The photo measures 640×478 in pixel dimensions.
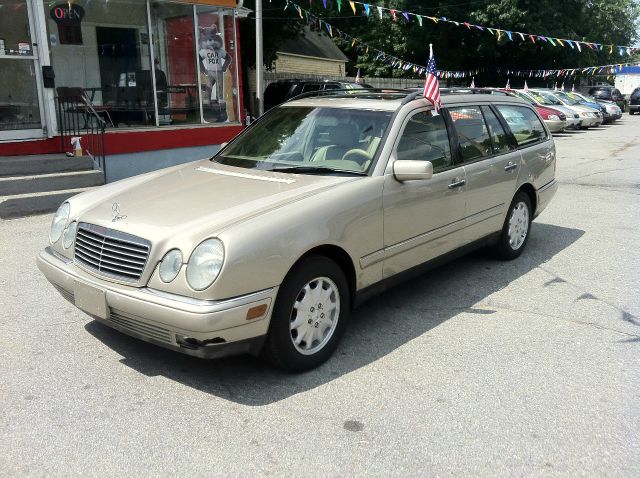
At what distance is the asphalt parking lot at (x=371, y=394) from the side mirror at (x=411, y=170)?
113cm

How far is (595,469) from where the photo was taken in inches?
110

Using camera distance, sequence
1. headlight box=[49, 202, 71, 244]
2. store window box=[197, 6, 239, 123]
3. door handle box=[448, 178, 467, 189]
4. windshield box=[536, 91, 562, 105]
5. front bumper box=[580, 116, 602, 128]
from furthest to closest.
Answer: windshield box=[536, 91, 562, 105] < front bumper box=[580, 116, 602, 128] < store window box=[197, 6, 239, 123] < door handle box=[448, 178, 467, 189] < headlight box=[49, 202, 71, 244]

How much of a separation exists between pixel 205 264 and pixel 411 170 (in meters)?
1.62

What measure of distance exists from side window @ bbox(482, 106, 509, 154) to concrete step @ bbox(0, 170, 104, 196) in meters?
5.93

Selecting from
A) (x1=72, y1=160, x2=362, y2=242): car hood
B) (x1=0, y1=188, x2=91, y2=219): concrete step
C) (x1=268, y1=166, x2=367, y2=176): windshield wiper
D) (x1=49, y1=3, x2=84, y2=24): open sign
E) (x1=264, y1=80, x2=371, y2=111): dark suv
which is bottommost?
(x1=0, y1=188, x2=91, y2=219): concrete step

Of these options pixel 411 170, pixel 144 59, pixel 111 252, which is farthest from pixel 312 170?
pixel 144 59

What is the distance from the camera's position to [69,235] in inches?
151

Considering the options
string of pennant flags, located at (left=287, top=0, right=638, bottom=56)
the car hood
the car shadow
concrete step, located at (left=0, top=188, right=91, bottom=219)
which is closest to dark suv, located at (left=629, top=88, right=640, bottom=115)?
string of pennant flags, located at (left=287, top=0, right=638, bottom=56)

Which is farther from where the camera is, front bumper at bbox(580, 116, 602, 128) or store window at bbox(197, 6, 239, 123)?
front bumper at bbox(580, 116, 602, 128)

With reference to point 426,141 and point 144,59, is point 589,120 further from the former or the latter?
point 426,141

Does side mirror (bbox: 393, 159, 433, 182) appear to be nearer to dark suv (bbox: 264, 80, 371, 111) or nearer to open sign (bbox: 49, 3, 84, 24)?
open sign (bbox: 49, 3, 84, 24)

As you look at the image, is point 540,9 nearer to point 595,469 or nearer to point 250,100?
point 250,100

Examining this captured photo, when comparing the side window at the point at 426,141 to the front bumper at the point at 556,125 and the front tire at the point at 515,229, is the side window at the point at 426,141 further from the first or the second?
the front bumper at the point at 556,125

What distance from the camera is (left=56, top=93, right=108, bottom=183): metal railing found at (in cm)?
976
